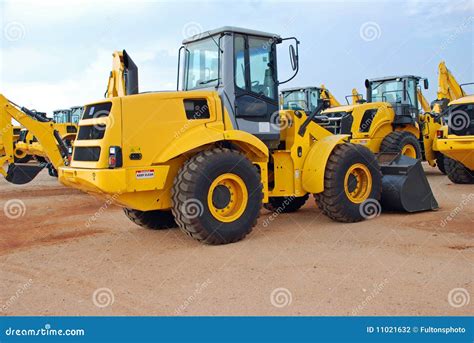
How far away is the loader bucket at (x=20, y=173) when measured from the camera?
1233cm

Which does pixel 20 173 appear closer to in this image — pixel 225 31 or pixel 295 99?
pixel 225 31

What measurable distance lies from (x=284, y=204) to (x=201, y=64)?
2902mm

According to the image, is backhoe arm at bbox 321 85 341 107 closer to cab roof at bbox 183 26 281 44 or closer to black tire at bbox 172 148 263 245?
cab roof at bbox 183 26 281 44

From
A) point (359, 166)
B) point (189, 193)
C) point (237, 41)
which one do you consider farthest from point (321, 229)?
point (237, 41)

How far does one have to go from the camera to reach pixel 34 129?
11.4 meters

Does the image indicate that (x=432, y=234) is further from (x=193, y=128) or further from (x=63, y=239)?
(x=63, y=239)

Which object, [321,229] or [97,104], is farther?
[321,229]

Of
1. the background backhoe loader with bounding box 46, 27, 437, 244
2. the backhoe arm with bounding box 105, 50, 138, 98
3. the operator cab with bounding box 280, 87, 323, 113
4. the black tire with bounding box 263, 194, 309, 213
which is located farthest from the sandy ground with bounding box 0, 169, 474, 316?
the operator cab with bounding box 280, 87, 323, 113

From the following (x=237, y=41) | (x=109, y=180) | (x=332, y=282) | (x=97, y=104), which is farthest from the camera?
(x=237, y=41)

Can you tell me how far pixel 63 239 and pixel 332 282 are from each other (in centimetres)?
410

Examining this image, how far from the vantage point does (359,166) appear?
7848 mm

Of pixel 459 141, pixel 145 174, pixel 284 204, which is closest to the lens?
pixel 145 174

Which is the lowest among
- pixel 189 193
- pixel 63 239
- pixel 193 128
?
pixel 63 239

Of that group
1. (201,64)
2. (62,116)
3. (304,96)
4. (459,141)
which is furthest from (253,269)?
(62,116)
